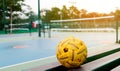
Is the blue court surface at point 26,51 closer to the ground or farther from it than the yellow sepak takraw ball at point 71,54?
closer to the ground

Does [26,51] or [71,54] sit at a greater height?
[71,54]

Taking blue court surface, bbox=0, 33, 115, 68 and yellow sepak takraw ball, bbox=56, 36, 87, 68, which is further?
blue court surface, bbox=0, 33, 115, 68

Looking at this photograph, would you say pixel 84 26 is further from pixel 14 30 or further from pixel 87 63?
pixel 87 63

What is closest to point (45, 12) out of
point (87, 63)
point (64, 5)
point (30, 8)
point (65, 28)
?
point (64, 5)

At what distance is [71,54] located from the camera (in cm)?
428

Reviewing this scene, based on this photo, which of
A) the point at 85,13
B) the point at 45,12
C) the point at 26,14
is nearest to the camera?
the point at 26,14

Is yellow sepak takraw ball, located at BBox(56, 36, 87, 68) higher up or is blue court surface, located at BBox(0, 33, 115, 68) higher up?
yellow sepak takraw ball, located at BBox(56, 36, 87, 68)

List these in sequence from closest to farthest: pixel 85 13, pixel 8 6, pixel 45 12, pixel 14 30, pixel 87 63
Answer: pixel 87 63
pixel 14 30
pixel 8 6
pixel 45 12
pixel 85 13

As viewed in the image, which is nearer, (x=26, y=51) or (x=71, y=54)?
(x=71, y=54)

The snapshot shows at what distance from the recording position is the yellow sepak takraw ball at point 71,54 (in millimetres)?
4285

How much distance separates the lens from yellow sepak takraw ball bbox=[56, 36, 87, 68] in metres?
4.29

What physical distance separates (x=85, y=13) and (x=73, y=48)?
3522 inches

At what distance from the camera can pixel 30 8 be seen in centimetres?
5222

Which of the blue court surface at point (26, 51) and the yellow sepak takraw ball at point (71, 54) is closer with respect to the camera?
the yellow sepak takraw ball at point (71, 54)
